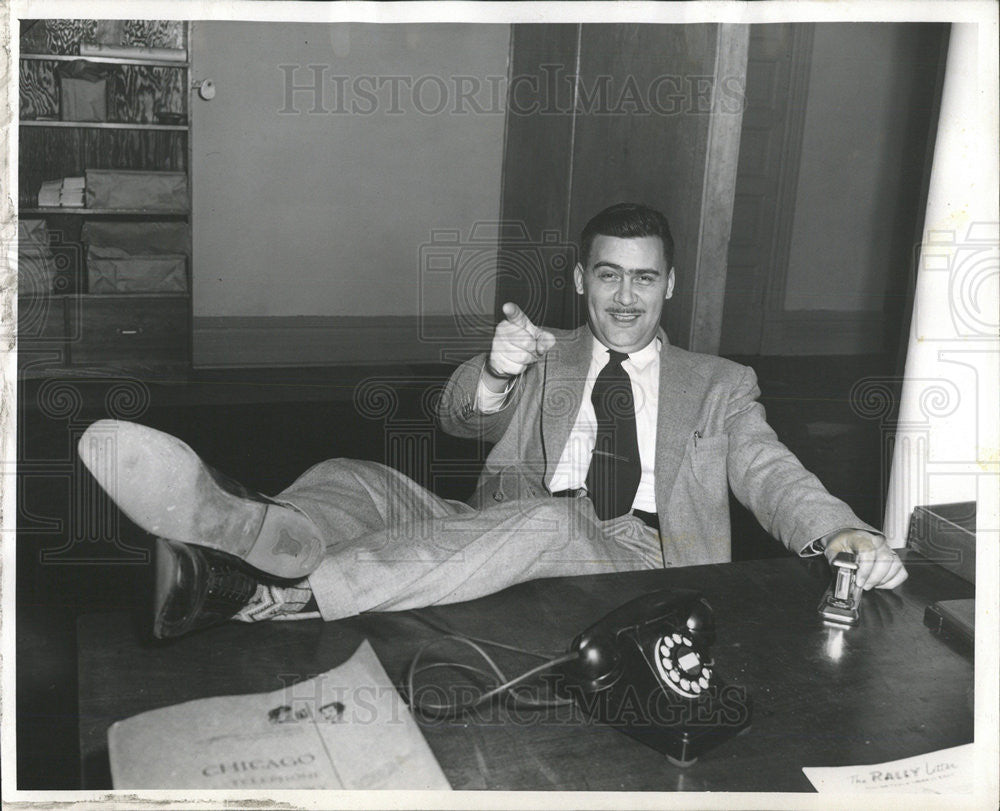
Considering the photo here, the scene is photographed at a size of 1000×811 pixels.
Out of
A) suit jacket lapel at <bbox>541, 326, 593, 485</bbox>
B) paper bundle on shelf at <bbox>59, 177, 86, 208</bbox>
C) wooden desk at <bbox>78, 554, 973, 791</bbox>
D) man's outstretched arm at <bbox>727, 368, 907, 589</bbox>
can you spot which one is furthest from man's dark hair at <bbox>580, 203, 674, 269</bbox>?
paper bundle on shelf at <bbox>59, 177, 86, 208</bbox>

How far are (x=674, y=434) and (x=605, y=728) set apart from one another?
0.88 metres

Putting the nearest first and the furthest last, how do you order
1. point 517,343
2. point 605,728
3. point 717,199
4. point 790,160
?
point 605,728 < point 517,343 < point 717,199 < point 790,160

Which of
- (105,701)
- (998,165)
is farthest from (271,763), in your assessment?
(998,165)

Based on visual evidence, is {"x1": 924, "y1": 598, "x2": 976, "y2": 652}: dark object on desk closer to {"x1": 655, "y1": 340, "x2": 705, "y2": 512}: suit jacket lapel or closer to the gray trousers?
the gray trousers

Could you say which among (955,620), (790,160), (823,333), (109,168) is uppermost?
(790,160)

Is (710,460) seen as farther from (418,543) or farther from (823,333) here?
(823,333)

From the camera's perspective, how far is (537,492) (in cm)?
174

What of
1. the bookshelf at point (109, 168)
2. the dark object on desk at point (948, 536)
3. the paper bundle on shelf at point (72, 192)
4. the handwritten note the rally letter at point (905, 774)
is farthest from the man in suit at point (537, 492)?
the paper bundle on shelf at point (72, 192)

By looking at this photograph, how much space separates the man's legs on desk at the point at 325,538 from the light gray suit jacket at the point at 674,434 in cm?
44

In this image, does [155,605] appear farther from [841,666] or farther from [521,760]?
[841,666]

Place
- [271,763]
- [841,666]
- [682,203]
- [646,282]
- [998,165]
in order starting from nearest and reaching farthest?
[271,763]
[841,666]
[998,165]
[646,282]
[682,203]

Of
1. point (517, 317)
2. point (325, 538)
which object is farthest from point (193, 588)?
point (517, 317)

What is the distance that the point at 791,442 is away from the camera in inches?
139

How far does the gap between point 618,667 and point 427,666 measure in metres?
0.19
